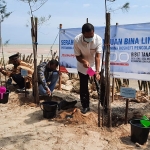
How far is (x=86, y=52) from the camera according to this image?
4566 mm

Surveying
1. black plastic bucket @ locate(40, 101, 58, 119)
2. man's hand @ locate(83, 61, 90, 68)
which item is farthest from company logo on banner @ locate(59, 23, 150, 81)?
black plastic bucket @ locate(40, 101, 58, 119)

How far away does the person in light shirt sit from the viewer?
4.23 metres

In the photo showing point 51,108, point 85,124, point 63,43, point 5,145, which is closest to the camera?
point 5,145

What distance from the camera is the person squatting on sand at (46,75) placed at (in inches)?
215

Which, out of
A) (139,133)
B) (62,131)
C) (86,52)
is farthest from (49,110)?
Answer: (139,133)

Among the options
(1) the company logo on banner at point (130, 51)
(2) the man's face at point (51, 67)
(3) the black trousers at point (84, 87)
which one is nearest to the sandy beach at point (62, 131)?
(3) the black trousers at point (84, 87)

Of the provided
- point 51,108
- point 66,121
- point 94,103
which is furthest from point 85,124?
point 94,103

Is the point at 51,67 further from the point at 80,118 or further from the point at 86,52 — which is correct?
the point at 80,118

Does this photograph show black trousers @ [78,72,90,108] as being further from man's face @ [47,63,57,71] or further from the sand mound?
man's face @ [47,63,57,71]

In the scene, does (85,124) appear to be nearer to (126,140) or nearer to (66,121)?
(66,121)

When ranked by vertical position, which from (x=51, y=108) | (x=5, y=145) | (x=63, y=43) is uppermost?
(x=63, y=43)

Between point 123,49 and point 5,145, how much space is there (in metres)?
3.00

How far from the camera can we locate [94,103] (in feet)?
18.8

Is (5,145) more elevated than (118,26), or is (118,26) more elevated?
(118,26)
